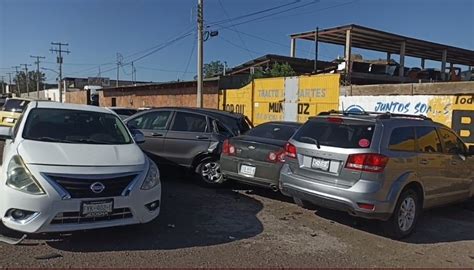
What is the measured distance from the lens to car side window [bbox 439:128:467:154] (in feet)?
21.1

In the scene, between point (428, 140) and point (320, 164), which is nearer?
point (320, 164)

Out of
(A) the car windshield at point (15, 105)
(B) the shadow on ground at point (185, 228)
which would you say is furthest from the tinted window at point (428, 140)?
(A) the car windshield at point (15, 105)

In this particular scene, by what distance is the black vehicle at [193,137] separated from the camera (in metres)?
8.12

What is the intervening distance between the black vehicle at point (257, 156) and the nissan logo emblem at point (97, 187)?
3077 mm

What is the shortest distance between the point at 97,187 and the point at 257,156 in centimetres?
318

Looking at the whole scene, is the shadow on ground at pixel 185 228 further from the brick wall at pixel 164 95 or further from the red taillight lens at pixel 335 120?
the brick wall at pixel 164 95

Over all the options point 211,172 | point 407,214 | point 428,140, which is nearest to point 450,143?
point 428,140

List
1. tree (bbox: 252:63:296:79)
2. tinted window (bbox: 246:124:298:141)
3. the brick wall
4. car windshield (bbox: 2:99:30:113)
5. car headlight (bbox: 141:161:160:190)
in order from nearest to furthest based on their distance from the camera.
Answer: car headlight (bbox: 141:161:160:190) < tinted window (bbox: 246:124:298:141) < car windshield (bbox: 2:99:30:113) < the brick wall < tree (bbox: 252:63:296:79)

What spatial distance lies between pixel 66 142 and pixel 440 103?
30.5 ft

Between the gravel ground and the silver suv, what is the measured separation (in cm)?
42

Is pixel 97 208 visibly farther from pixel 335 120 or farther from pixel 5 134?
pixel 335 120

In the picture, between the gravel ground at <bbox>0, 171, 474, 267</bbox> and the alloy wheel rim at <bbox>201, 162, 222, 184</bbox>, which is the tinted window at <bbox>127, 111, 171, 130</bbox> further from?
the gravel ground at <bbox>0, 171, 474, 267</bbox>

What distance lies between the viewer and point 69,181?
438cm

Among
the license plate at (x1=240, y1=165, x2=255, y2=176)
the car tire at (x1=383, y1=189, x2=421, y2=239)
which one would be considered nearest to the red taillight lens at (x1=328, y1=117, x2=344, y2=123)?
the car tire at (x1=383, y1=189, x2=421, y2=239)
